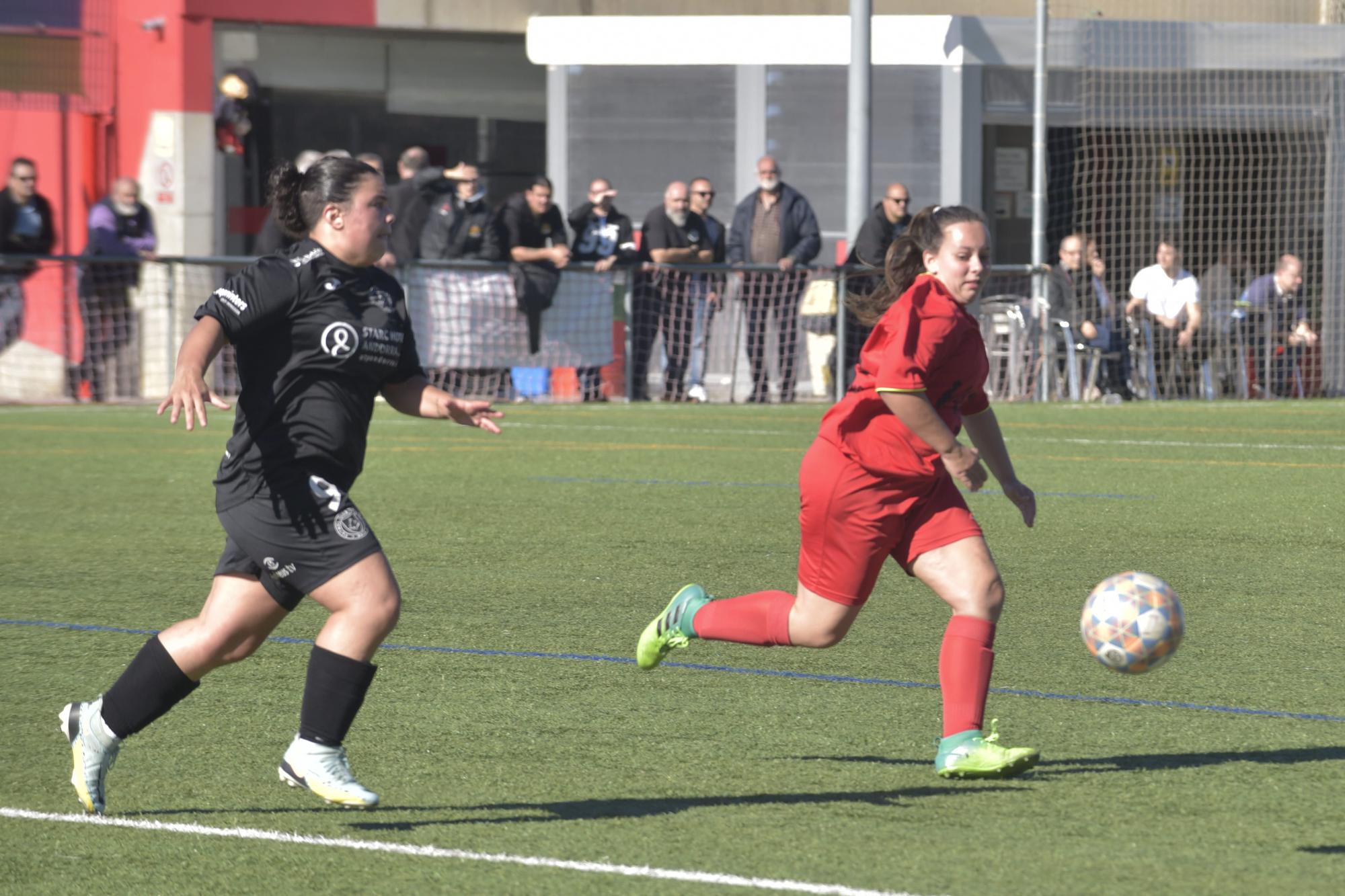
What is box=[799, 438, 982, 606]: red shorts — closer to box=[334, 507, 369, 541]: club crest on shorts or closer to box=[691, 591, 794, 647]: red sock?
box=[691, 591, 794, 647]: red sock

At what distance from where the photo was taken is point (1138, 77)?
22172 mm

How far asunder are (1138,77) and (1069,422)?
6.58 meters

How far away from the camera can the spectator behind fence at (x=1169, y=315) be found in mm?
20266

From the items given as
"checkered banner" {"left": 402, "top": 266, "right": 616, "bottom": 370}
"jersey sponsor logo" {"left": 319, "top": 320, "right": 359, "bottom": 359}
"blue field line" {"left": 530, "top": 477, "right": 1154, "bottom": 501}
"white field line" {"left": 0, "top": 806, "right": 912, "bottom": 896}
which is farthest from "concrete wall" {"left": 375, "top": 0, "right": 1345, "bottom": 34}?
"white field line" {"left": 0, "top": 806, "right": 912, "bottom": 896}

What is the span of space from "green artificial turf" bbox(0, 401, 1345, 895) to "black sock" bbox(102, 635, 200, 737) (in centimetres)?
22

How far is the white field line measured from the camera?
4172mm

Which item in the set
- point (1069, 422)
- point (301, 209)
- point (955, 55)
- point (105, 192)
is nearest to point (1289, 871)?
point (301, 209)

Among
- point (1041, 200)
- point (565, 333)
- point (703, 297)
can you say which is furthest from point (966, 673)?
point (1041, 200)

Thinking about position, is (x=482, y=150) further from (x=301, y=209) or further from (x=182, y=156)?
(x=301, y=209)

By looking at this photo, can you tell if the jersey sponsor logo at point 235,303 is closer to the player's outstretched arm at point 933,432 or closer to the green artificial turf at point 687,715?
the green artificial turf at point 687,715

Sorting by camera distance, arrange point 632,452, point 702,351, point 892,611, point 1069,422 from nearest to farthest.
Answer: point 892,611 → point 632,452 → point 1069,422 → point 702,351

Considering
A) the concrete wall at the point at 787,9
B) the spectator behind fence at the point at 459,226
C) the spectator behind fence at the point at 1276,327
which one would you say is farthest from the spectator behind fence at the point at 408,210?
the spectator behind fence at the point at 1276,327

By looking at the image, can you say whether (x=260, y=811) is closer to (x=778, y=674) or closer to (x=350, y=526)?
(x=350, y=526)

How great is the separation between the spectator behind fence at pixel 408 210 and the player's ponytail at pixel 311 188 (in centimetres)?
1378
